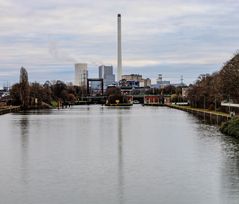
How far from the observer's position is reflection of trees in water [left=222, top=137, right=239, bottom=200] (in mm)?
15003

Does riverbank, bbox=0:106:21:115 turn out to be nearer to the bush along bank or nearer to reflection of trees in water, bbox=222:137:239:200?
the bush along bank

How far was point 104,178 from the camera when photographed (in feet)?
56.0

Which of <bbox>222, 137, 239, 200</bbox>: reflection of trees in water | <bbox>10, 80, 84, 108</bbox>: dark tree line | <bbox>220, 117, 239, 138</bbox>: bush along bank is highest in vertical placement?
<bbox>10, 80, 84, 108</bbox>: dark tree line

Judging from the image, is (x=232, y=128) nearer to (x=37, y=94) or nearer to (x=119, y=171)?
(x=119, y=171)

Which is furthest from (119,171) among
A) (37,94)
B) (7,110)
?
(37,94)

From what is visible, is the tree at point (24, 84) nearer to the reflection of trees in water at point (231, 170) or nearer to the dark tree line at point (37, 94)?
the dark tree line at point (37, 94)

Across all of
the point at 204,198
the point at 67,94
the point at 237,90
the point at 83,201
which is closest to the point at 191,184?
the point at 204,198

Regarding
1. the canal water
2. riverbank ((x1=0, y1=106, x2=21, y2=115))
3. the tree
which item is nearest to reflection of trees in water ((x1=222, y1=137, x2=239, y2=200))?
the canal water

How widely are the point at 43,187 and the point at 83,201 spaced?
2.24 m

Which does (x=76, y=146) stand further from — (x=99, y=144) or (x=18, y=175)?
(x=18, y=175)

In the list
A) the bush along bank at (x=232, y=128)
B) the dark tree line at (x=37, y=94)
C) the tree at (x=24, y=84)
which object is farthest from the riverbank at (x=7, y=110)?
the bush along bank at (x=232, y=128)

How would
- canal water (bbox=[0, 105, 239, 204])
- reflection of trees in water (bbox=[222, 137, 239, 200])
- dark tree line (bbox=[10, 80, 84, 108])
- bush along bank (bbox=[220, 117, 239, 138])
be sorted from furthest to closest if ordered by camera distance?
1. dark tree line (bbox=[10, 80, 84, 108])
2. bush along bank (bbox=[220, 117, 239, 138])
3. reflection of trees in water (bbox=[222, 137, 239, 200])
4. canal water (bbox=[0, 105, 239, 204])

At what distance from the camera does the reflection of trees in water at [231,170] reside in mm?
15003

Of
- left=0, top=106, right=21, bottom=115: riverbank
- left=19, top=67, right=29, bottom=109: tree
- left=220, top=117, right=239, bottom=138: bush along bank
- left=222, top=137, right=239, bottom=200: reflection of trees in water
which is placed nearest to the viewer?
left=222, top=137, right=239, bottom=200: reflection of trees in water
